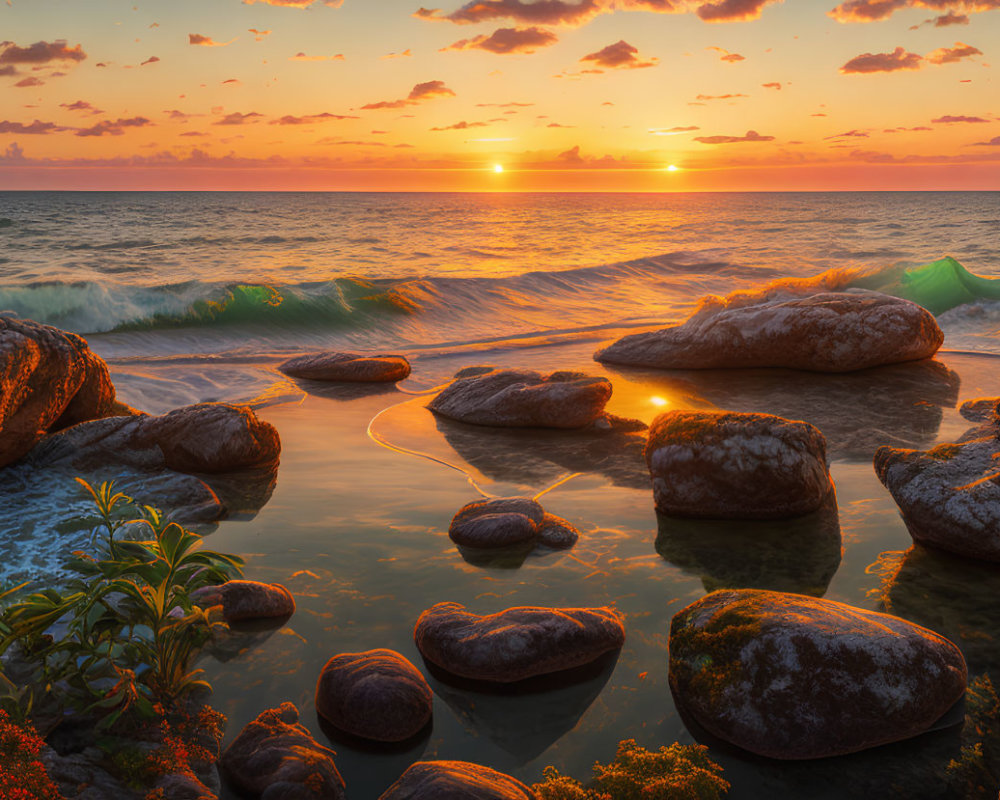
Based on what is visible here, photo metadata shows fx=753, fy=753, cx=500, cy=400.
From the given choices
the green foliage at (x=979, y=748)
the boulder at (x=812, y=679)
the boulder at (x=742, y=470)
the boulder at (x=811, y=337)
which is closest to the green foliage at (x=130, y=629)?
the boulder at (x=812, y=679)

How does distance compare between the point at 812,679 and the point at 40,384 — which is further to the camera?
the point at 40,384

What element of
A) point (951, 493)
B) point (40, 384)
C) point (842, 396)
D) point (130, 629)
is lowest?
point (842, 396)

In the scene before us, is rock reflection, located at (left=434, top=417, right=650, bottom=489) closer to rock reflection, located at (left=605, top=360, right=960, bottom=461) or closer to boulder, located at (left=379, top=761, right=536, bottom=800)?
rock reflection, located at (left=605, top=360, right=960, bottom=461)

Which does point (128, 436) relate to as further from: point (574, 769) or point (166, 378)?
point (574, 769)

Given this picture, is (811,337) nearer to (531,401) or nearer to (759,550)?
(531,401)

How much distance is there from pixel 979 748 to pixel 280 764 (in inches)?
117

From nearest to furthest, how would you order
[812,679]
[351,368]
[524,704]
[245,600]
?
[812,679] → [524,704] → [245,600] → [351,368]

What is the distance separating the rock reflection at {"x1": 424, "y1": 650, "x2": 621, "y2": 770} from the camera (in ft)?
11.2


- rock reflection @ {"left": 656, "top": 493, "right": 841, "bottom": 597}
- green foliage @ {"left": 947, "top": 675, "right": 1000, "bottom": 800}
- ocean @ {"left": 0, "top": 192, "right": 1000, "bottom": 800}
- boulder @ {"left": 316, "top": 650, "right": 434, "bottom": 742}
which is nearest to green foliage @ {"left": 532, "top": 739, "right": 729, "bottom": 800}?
ocean @ {"left": 0, "top": 192, "right": 1000, "bottom": 800}

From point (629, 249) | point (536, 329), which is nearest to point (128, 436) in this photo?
point (536, 329)

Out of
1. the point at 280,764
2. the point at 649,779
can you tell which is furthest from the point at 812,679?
the point at 280,764

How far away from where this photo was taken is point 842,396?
9797 millimetres

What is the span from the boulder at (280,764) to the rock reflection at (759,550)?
Result: 265 cm

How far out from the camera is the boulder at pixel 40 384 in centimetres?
686
